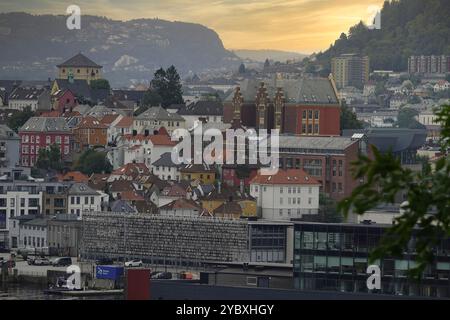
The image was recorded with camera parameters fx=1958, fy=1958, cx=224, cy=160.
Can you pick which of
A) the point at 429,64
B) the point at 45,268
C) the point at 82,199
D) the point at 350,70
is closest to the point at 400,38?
the point at 429,64

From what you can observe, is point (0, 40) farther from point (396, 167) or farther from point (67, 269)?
point (396, 167)

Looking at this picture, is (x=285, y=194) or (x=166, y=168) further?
(x=166, y=168)

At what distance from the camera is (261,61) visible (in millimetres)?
136750

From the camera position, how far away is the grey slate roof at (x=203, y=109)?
5331cm

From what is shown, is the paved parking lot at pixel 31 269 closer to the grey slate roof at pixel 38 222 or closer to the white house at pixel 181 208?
the grey slate roof at pixel 38 222

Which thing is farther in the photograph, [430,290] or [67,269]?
[67,269]

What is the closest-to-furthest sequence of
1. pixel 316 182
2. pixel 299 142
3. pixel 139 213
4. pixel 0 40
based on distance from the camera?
pixel 139 213 → pixel 316 182 → pixel 299 142 → pixel 0 40

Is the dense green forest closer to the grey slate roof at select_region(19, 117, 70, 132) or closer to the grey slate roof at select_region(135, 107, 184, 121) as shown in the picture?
the grey slate roof at select_region(135, 107, 184, 121)

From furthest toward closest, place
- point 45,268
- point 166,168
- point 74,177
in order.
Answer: point 166,168 < point 74,177 < point 45,268

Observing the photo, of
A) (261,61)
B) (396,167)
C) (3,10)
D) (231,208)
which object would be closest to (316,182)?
(231,208)

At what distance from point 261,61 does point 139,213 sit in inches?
3992

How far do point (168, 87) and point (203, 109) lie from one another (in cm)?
451

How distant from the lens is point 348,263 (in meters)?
24.0

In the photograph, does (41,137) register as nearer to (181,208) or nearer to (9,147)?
(9,147)
